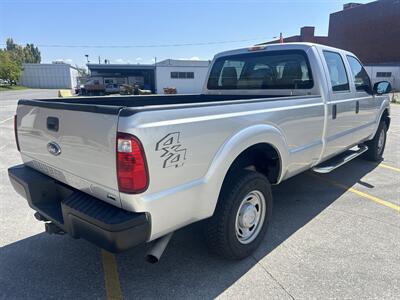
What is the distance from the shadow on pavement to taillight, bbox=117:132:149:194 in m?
1.08

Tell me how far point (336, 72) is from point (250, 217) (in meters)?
2.63

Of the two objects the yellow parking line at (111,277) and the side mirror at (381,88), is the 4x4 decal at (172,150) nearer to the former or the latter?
the yellow parking line at (111,277)

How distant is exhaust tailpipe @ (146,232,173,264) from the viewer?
2.33 meters

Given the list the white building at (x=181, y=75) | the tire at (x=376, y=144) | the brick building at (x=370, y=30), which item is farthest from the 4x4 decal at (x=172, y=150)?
the brick building at (x=370, y=30)

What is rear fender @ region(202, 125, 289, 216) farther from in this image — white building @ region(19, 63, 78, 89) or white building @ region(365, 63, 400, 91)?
white building @ region(19, 63, 78, 89)

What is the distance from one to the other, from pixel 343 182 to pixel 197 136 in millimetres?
3949

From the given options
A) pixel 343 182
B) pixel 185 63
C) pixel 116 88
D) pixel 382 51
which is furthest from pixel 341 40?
pixel 343 182

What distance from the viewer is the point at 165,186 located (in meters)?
2.16

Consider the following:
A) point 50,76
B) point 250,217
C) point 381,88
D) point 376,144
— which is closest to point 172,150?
point 250,217

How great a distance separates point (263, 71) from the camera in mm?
4430

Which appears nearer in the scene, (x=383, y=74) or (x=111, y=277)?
(x=111, y=277)

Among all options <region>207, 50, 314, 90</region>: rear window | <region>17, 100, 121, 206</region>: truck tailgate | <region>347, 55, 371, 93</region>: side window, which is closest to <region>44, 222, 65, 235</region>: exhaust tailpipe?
<region>17, 100, 121, 206</region>: truck tailgate

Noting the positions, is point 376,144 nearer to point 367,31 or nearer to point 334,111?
point 334,111

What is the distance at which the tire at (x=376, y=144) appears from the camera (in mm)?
6344
